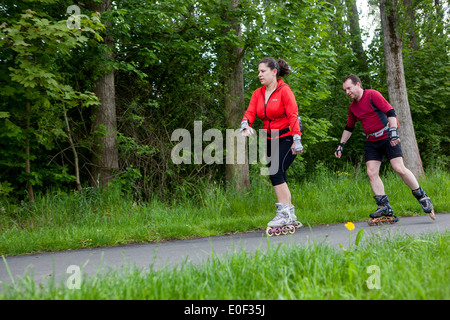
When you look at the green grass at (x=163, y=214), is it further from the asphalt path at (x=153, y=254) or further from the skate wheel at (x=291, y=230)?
the skate wheel at (x=291, y=230)

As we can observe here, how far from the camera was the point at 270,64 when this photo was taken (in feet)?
17.4

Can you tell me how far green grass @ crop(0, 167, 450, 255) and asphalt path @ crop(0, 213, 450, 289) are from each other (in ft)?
0.97

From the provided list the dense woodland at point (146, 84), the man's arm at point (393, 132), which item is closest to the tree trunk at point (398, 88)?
the dense woodland at point (146, 84)

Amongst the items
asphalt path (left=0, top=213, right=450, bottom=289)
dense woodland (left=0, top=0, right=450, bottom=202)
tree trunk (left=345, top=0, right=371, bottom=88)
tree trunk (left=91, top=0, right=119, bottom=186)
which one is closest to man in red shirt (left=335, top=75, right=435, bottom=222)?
asphalt path (left=0, top=213, right=450, bottom=289)

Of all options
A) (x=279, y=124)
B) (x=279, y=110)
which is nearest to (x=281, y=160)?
(x=279, y=124)

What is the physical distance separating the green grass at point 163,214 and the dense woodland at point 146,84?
2.70 ft

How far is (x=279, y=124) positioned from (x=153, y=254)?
254cm

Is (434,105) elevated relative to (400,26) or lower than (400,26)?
lower

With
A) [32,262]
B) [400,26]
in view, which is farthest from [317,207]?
[400,26]

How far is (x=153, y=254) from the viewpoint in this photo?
3.89m

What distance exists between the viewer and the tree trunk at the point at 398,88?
32.5 feet

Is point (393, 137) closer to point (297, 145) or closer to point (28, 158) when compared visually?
point (297, 145)
